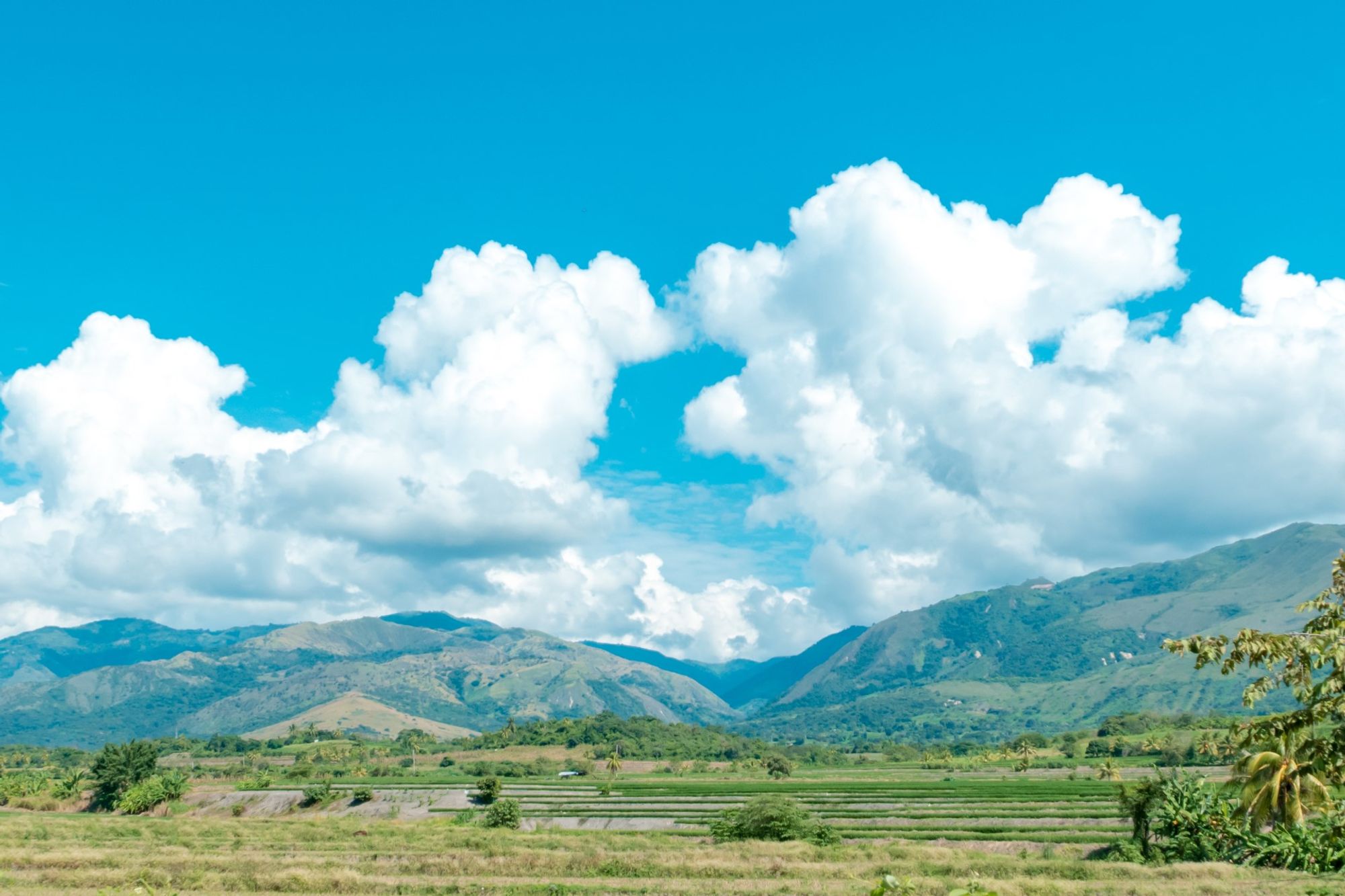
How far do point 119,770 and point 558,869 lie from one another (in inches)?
4886

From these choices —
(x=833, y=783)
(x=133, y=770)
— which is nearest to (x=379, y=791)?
(x=133, y=770)

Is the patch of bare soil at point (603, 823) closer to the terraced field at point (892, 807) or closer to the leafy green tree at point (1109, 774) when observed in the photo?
the terraced field at point (892, 807)

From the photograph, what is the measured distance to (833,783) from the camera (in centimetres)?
17025

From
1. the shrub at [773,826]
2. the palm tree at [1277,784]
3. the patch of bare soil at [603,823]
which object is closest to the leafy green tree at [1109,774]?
the patch of bare soil at [603,823]

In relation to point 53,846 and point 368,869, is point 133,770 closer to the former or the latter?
point 53,846

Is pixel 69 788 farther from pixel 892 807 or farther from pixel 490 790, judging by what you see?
pixel 892 807

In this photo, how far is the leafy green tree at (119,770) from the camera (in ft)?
462

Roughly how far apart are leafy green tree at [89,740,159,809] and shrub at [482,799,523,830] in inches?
3089

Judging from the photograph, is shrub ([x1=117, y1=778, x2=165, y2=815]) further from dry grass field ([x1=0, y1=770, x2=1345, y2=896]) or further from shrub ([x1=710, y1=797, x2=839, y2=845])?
shrub ([x1=710, y1=797, x2=839, y2=845])

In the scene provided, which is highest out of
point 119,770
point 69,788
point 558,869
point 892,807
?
point 558,869

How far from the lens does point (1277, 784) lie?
22.2 meters

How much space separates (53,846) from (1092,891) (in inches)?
2857

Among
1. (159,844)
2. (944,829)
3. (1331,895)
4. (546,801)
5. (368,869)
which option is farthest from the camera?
(546,801)

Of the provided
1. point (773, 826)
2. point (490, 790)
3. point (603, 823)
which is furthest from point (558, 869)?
point (490, 790)
